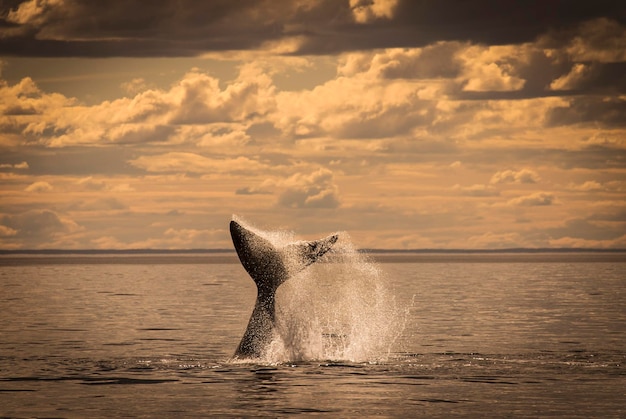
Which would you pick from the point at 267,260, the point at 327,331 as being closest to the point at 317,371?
the point at 267,260

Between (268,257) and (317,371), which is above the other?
(268,257)

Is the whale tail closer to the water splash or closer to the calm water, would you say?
the water splash

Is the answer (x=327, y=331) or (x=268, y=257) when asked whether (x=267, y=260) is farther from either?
(x=327, y=331)

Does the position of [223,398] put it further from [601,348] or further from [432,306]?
[432,306]

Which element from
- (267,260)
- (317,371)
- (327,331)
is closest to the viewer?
(267,260)

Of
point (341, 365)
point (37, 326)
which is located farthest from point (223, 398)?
point (37, 326)

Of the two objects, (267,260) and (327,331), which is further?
(327,331)

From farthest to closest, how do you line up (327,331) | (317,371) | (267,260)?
(327,331), (317,371), (267,260)

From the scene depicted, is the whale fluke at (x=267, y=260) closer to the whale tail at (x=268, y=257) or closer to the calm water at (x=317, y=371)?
the whale tail at (x=268, y=257)

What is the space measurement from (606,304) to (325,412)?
39948 mm

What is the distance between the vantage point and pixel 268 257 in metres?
26.2

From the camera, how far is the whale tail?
2600 cm

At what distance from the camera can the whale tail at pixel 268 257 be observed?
1024 inches

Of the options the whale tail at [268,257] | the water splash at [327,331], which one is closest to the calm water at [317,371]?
the water splash at [327,331]
